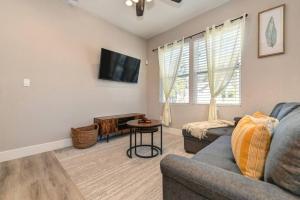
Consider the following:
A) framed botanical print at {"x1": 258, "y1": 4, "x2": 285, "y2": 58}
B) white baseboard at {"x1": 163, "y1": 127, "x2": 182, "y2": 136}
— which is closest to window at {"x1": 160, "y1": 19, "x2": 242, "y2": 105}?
framed botanical print at {"x1": 258, "y1": 4, "x2": 285, "y2": 58}

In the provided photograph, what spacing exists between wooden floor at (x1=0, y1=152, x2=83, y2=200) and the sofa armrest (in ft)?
3.72

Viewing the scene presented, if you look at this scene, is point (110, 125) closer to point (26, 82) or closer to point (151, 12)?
point (26, 82)

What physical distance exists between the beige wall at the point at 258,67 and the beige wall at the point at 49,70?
2.22m

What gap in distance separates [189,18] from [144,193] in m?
3.57

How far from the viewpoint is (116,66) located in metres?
3.59

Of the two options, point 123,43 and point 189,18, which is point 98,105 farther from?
point 189,18

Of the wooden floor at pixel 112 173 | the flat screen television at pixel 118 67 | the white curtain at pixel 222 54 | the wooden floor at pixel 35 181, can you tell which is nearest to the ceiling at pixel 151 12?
the white curtain at pixel 222 54

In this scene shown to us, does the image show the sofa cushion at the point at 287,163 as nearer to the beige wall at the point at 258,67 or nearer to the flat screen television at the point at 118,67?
the beige wall at the point at 258,67

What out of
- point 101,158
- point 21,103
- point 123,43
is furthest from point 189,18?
point 21,103

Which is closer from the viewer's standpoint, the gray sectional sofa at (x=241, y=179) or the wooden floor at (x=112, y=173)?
the gray sectional sofa at (x=241, y=179)

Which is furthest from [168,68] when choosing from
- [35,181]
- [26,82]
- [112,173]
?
[35,181]

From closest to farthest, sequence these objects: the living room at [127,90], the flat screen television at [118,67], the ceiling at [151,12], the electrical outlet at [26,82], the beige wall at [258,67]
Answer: the living room at [127,90] → the beige wall at [258,67] → the electrical outlet at [26,82] → the ceiling at [151,12] → the flat screen television at [118,67]

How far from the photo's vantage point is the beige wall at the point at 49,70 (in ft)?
7.67

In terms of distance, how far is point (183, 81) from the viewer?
146 inches
